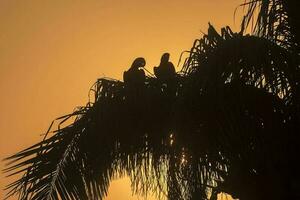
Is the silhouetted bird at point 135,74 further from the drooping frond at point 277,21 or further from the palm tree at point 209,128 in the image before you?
the drooping frond at point 277,21

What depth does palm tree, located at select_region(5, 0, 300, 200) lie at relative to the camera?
5211mm

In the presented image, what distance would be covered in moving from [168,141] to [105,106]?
2.83 feet

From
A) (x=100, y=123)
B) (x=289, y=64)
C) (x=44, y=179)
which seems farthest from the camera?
(x=100, y=123)

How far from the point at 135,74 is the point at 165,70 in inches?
15.7

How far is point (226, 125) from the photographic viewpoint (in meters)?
5.40

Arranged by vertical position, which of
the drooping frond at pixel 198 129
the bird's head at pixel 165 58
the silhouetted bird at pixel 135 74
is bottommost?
the drooping frond at pixel 198 129

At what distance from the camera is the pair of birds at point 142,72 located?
20.2 feet

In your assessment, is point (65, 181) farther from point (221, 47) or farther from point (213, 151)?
point (221, 47)

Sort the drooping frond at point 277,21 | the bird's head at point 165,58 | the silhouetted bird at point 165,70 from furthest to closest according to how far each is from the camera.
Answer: the bird's head at point 165,58
the silhouetted bird at point 165,70
the drooping frond at point 277,21

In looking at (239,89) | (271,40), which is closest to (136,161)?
(239,89)

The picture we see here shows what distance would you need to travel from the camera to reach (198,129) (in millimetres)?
5465

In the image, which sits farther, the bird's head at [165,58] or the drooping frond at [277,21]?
the bird's head at [165,58]

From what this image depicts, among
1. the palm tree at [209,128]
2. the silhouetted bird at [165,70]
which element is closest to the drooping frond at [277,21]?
the palm tree at [209,128]

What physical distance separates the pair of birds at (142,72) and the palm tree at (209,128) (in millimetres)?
240
